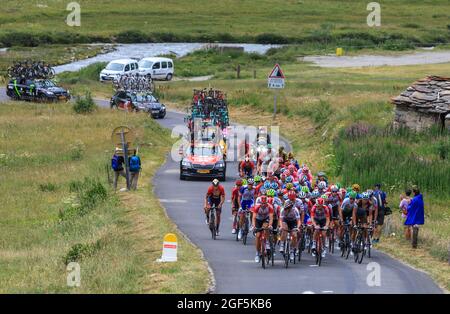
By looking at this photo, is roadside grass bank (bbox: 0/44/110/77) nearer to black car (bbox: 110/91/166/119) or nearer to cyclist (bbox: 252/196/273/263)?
black car (bbox: 110/91/166/119)

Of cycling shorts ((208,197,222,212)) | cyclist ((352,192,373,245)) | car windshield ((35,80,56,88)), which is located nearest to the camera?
cyclist ((352,192,373,245))

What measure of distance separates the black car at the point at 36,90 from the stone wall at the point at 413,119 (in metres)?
25.5

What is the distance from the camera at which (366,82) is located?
233 ft

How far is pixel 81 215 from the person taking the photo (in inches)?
1281

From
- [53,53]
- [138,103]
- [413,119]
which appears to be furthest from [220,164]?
[53,53]

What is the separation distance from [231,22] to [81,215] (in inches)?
3900

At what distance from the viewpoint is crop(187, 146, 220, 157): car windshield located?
40.6 metres

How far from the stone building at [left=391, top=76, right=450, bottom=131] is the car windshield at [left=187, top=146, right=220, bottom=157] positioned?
27.3 feet

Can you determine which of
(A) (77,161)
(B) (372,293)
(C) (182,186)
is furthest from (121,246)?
(A) (77,161)

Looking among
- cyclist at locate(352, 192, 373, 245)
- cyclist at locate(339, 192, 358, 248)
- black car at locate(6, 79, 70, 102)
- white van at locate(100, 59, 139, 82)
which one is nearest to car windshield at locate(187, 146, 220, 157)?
cyclist at locate(339, 192, 358, 248)

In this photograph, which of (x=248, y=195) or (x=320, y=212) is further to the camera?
(x=248, y=195)

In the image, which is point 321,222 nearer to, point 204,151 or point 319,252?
point 319,252

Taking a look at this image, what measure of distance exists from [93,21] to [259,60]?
39.1 metres

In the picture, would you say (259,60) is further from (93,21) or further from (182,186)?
(182,186)
